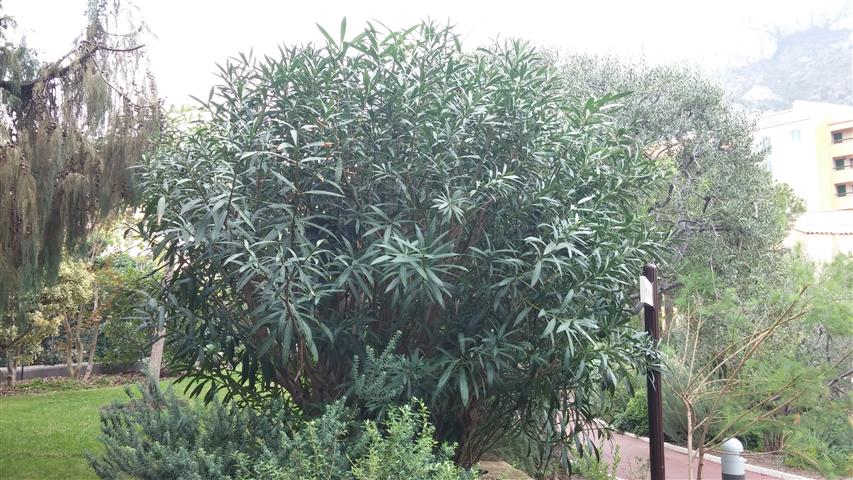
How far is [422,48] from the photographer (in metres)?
5.15

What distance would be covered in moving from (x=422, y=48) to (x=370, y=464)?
9.29ft

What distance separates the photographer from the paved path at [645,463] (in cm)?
852

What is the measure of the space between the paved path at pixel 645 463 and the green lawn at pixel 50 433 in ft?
18.4

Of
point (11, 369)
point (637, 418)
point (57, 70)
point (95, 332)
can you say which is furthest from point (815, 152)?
point (57, 70)

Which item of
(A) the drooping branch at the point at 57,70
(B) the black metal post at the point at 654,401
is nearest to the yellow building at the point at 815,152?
(B) the black metal post at the point at 654,401

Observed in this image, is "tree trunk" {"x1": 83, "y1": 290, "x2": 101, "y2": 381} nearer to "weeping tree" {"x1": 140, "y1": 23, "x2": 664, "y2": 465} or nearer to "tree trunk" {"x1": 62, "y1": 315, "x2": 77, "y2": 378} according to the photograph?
"tree trunk" {"x1": 62, "y1": 315, "x2": 77, "y2": 378}

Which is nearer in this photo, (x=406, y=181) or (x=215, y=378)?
(x=406, y=181)

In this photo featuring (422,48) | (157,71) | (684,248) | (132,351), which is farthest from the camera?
(132,351)

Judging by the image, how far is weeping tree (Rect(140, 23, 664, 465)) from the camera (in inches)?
182

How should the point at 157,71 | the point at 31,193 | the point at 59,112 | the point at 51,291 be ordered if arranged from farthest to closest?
the point at 51,291 < the point at 157,71 < the point at 59,112 < the point at 31,193

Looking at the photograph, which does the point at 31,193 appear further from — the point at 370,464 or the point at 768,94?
the point at 768,94

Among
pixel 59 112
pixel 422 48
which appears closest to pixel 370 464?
pixel 422 48

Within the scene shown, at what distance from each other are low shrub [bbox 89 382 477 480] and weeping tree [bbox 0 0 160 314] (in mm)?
2203

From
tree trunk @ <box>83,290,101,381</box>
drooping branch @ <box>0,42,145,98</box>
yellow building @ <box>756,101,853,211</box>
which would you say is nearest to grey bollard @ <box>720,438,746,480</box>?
drooping branch @ <box>0,42,145,98</box>
